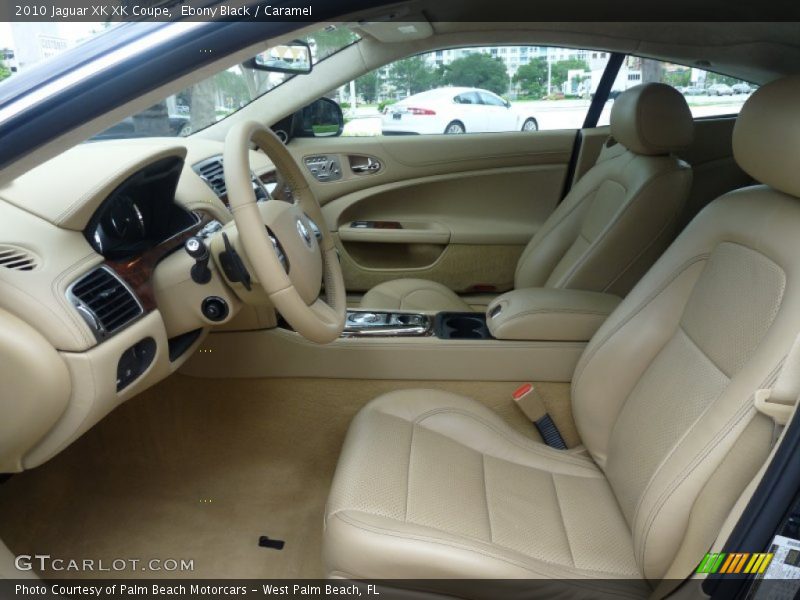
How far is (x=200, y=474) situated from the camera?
1938mm

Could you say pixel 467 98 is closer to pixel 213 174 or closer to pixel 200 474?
pixel 213 174

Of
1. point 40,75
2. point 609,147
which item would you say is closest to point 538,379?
point 609,147

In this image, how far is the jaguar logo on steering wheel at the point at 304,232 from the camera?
143 centimetres

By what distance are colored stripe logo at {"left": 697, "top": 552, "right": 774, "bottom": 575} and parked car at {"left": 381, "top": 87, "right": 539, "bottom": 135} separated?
2.15 metres

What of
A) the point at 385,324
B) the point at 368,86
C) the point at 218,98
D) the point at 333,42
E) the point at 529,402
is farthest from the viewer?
the point at 368,86

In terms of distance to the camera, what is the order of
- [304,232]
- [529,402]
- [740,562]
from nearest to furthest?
[740,562]
[304,232]
[529,402]

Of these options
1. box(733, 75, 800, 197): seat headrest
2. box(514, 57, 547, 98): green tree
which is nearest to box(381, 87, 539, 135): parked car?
box(514, 57, 547, 98): green tree

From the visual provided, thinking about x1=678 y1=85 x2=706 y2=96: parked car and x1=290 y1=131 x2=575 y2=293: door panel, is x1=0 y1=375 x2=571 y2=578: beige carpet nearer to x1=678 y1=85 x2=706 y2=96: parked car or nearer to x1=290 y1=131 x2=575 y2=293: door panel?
x1=290 y1=131 x2=575 y2=293: door panel

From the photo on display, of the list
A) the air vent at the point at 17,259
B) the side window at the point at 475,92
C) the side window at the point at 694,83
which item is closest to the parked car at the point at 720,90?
the side window at the point at 694,83

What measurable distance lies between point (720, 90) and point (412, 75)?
4.52 ft

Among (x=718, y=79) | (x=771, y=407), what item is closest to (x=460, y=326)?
(x=771, y=407)

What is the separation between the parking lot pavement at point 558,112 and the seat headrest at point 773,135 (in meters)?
1.64

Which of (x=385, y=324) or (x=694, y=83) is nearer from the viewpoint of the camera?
(x=385, y=324)

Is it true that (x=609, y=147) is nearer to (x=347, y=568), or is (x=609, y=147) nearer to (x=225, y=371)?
(x=225, y=371)
